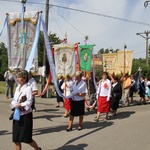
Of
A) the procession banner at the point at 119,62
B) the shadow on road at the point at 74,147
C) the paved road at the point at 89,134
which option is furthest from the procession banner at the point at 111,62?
the shadow on road at the point at 74,147

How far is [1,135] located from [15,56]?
256 centimetres

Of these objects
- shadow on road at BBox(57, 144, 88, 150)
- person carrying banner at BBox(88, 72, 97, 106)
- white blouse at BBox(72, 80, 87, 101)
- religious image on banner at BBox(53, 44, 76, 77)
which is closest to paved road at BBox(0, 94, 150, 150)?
shadow on road at BBox(57, 144, 88, 150)

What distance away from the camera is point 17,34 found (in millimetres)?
8555

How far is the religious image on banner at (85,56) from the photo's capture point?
13.0 meters

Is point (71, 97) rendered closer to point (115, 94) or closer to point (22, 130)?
point (22, 130)

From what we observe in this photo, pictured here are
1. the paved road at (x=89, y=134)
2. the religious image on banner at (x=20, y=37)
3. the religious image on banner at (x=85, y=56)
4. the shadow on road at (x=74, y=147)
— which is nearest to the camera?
the shadow on road at (x=74, y=147)

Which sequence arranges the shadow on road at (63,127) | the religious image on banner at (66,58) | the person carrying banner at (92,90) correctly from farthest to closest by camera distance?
1. the person carrying banner at (92,90)
2. the religious image on banner at (66,58)
3. the shadow on road at (63,127)

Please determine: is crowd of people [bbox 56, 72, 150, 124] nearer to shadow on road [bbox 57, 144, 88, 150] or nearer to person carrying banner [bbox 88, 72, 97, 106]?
person carrying banner [bbox 88, 72, 97, 106]

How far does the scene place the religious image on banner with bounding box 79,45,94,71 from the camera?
1296 cm

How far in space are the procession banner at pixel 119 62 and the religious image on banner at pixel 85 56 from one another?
3.35 metres

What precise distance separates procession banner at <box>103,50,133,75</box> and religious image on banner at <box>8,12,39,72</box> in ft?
27.2

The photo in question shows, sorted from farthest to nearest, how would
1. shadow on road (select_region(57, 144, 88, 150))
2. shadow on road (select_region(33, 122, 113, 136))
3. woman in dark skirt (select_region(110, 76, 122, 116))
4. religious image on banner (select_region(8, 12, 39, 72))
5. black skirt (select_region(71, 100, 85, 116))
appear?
woman in dark skirt (select_region(110, 76, 122, 116)) → religious image on banner (select_region(8, 12, 39, 72)) → black skirt (select_region(71, 100, 85, 116)) → shadow on road (select_region(33, 122, 113, 136)) → shadow on road (select_region(57, 144, 88, 150))

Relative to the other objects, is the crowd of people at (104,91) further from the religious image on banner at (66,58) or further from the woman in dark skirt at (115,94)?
the religious image on banner at (66,58)

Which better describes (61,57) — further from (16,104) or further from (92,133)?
(16,104)
